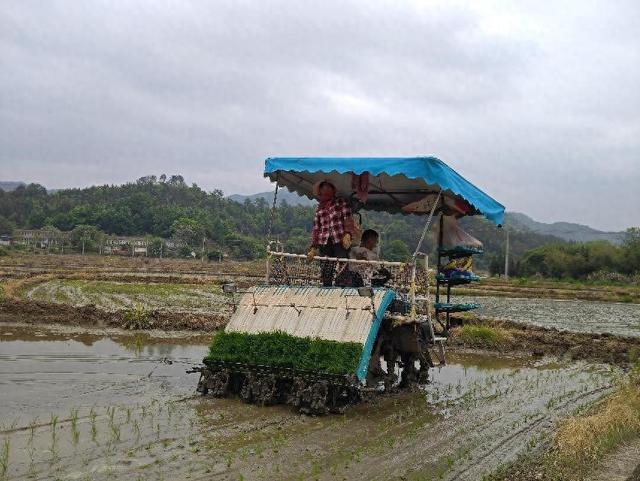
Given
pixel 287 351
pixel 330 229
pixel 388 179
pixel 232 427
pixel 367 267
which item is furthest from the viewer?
pixel 388 179

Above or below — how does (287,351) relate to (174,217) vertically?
below

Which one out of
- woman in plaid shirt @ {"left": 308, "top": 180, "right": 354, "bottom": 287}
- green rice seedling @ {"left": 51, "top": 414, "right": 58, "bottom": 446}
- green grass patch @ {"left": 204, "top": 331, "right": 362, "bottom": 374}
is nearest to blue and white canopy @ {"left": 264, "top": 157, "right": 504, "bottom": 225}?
woman in plaid shirt @ {"left": 308, "top": 180, "right": 354, "bottom": 287}

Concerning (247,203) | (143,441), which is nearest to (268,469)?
Result: (143,441)

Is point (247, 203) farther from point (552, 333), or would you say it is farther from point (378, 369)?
point (378, 369)

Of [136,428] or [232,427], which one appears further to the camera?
[232,427]

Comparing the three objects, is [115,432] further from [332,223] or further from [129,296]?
[129,296]

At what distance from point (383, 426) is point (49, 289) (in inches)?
940

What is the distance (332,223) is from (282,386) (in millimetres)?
2741

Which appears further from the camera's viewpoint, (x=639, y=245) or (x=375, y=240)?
(x=639, y=245)

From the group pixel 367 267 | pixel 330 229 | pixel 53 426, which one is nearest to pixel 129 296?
pixel 330 229

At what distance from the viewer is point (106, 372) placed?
10859 mm

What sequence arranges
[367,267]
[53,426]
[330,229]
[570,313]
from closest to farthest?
[53,426] < [367,267] < [330,229] < [570,313]

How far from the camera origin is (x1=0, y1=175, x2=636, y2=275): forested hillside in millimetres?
85062

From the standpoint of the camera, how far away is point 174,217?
97438 millimetres
